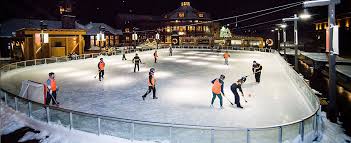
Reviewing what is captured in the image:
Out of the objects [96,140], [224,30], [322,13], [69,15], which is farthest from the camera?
[224,30]

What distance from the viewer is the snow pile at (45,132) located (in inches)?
328

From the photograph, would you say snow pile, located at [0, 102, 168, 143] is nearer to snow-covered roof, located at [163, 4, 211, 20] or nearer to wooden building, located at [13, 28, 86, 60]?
wooden building, located at [13, 28, 86, 60]

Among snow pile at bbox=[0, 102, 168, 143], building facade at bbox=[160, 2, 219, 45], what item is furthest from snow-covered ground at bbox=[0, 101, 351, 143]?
building facade at bbox=[160, 2, 219, 45]

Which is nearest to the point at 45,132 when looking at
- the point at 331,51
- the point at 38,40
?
the point at 331,51

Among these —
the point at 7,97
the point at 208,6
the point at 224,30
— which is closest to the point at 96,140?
the point at 7,97

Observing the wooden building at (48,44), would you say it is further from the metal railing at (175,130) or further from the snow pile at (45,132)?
the metal railing at (175,130)

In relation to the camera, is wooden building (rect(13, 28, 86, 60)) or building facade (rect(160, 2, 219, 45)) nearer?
wooden building (rect(13, 28, 86, 60))

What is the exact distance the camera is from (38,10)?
52.3 m

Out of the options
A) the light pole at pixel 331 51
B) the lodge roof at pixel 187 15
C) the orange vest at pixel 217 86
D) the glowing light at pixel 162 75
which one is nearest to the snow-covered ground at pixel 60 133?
the light pole at pixel 331 51

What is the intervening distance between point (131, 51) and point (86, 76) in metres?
22.2

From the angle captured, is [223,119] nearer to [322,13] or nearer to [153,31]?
[322,13]

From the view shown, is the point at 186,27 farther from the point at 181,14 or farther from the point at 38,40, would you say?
the point at 38,40

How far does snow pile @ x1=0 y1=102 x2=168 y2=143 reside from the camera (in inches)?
328

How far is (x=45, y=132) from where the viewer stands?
365 inches
